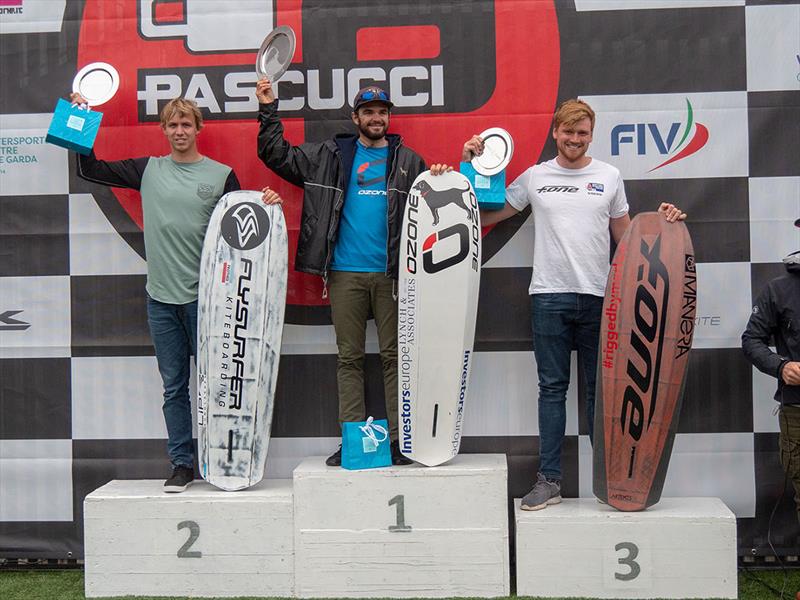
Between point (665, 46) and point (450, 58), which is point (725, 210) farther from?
point (450, 58)

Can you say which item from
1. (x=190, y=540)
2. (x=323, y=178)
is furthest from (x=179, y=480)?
(x=323, y=178)

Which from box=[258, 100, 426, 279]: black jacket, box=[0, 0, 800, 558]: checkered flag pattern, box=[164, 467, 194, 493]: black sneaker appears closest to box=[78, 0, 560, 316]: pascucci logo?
box=[0, 0, 800, 558]: checkered flag pattern

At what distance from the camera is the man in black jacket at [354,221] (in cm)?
285

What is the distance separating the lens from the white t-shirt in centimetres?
278

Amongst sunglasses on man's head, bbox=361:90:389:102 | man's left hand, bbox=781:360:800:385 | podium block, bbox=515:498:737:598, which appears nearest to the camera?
man's left hand, bbox=781:360:800:385

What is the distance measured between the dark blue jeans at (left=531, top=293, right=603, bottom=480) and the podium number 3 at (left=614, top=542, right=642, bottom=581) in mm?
317

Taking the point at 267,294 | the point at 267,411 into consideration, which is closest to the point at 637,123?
the point at 267,294

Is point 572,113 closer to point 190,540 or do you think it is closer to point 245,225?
point 245,225

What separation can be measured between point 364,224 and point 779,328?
4.45 feet

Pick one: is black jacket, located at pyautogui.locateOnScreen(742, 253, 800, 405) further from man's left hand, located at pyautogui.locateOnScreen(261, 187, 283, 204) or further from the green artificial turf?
man's left hand, located at pyautogui.locateOnScreen(261, 187, 283, 204)

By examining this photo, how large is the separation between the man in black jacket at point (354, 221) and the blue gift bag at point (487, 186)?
165 mm

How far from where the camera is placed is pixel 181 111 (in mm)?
2854

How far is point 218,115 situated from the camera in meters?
3.08

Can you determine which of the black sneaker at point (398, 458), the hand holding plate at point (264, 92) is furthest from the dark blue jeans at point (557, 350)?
the hand holding plate at point (264, 92)
